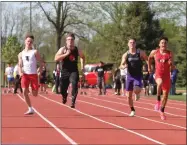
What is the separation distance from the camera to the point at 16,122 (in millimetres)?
12758

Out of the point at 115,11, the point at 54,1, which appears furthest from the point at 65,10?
the point at 115,11

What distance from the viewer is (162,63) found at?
40.5ft

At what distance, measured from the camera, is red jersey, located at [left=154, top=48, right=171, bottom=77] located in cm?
1232

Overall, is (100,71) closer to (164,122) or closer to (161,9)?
(164,122)

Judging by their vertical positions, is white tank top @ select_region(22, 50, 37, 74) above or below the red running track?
above

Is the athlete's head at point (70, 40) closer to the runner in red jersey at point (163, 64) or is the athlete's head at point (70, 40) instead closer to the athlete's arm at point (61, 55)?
the athlete's arm at point (61, 55)

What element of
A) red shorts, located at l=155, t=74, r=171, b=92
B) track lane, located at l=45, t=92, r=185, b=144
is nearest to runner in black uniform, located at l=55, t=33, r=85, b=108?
track lane, located at l=45, t=92, r=185, b=144

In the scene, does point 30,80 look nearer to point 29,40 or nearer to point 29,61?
point 29,61

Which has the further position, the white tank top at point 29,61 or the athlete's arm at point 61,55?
the white tank top at point 29,61

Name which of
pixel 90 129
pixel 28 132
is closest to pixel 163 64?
pixel 90 129

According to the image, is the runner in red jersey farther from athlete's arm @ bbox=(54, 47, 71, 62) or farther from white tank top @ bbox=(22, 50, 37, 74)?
white tank top @ bbox=(22, 50, 37, 74)

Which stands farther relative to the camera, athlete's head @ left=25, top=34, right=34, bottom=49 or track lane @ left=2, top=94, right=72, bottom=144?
athlete's head @ left=25, top=34, right=34, bottom=49

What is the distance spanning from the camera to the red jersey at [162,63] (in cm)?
1232

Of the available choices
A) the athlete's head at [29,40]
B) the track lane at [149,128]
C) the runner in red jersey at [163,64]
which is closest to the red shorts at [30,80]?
the athlete's head at [29,40]
